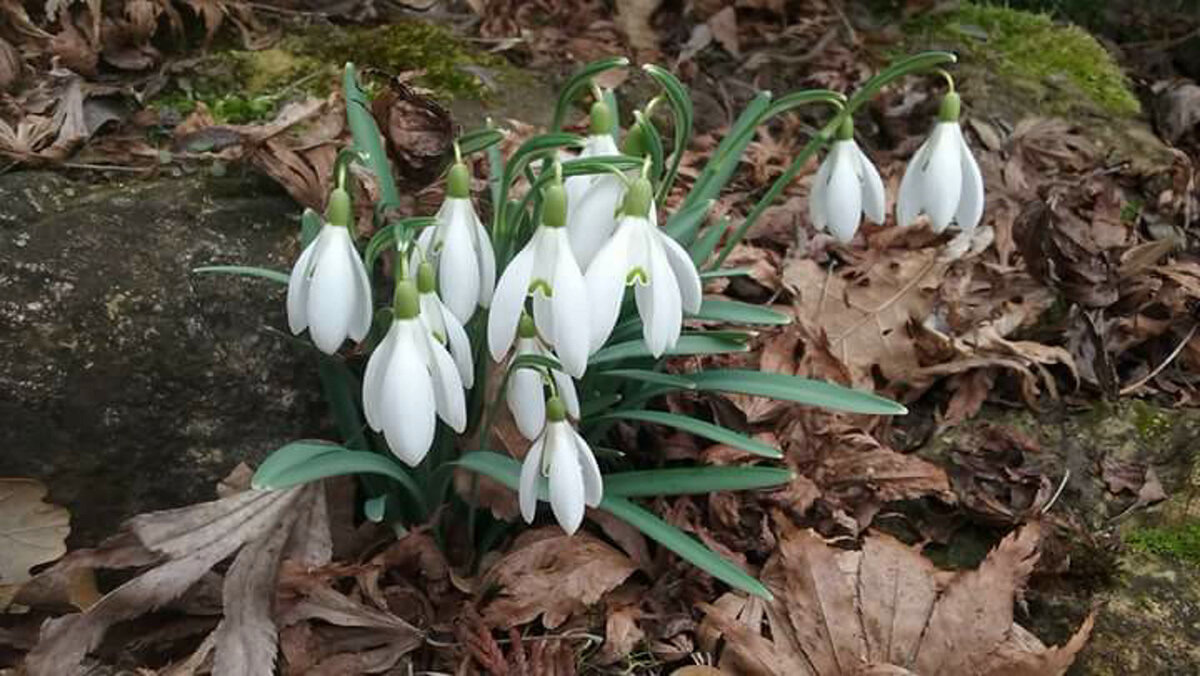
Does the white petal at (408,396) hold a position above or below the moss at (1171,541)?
above

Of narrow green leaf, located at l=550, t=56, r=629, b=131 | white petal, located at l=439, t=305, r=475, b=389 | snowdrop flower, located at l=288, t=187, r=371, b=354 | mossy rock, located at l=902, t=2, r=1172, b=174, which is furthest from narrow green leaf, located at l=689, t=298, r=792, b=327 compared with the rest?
mossy rock, located at l=902, t=2, r=1172, b=174

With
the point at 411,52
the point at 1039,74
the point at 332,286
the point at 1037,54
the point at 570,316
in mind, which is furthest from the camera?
the point at 1037,54

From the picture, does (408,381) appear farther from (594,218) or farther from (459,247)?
(594,218)

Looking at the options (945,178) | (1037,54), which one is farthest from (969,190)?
(1037,54)

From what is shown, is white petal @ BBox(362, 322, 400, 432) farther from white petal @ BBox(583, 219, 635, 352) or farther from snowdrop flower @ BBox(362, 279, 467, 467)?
white petal @ BBox(583, 219, 635, 352)

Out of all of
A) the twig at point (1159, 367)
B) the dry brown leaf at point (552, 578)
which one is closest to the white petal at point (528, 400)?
the dry brown leaf at point (552, 578)

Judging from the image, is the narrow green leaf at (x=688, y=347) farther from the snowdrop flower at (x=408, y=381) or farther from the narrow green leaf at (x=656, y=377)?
the snowdrop flower at (x=408, y=381)
